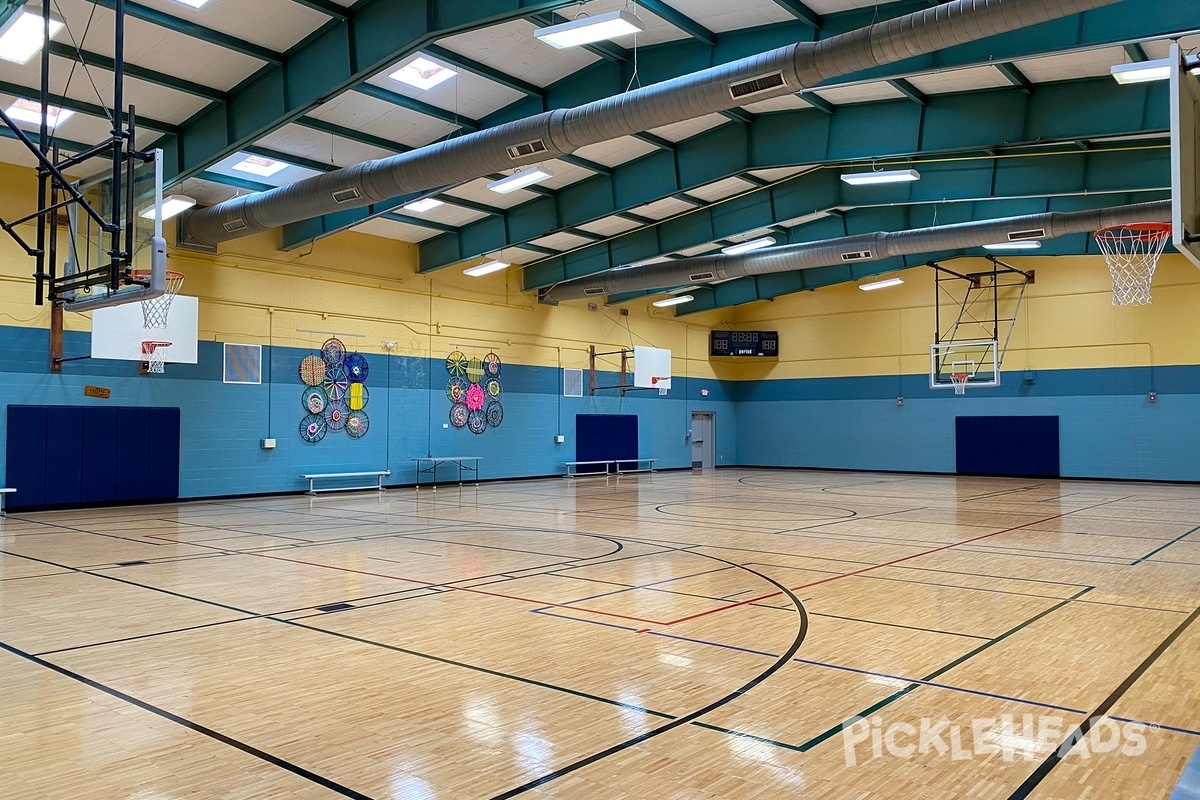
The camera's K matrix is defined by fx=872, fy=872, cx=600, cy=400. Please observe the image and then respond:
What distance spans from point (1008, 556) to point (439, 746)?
29.1 ft

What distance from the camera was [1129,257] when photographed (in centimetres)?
2208

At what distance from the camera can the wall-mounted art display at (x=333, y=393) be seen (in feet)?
68.4

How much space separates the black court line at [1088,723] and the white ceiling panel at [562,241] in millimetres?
18514

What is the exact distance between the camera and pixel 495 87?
14.7m

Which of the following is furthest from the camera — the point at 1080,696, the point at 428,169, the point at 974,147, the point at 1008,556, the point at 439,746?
the point at 974,147

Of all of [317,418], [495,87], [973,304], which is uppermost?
[495,87]

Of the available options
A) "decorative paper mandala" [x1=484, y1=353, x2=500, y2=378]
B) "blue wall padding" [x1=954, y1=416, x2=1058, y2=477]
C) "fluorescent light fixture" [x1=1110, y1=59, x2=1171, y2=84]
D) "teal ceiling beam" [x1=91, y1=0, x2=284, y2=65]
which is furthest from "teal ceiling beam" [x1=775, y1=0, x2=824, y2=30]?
"blue wall padding" [x1=954, y1=416, x2=1058, y2=477]

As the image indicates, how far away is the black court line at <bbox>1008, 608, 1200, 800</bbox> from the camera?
3870mm

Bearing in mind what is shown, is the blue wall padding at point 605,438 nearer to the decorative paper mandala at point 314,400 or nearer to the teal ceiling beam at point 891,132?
the decorative paper mandala at point 314,400

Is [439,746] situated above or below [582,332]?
below

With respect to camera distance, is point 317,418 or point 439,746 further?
point 317,418

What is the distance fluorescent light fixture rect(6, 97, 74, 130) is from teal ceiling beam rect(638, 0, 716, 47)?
9377 millimetres

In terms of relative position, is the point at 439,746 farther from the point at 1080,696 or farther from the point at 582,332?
the point at 582,332

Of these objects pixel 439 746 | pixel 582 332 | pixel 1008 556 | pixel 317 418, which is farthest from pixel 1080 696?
pixel 582 332
